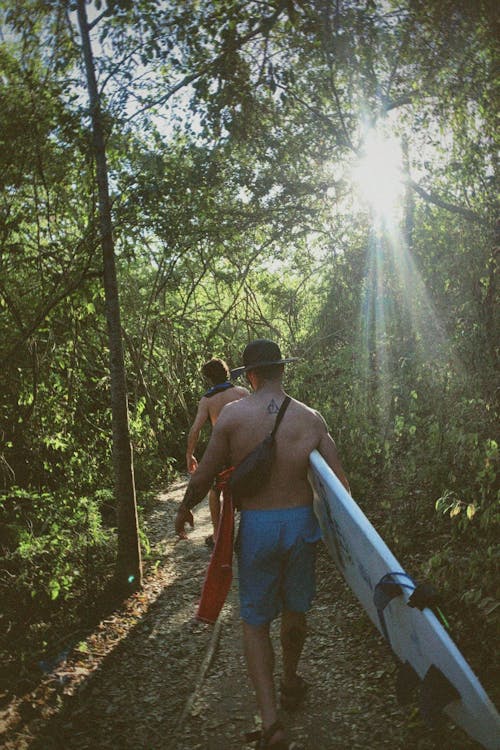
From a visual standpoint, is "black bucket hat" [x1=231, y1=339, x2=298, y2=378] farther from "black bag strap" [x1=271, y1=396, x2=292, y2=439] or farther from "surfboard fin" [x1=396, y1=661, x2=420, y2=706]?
"surfboard fin" [x1=396, y1=661, x2=420, y2=706]

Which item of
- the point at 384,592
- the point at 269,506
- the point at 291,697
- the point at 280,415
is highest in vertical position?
the point at 280,415

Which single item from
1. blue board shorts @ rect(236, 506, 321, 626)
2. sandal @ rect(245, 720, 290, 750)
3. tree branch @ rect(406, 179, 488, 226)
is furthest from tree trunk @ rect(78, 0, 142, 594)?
tree branch @ rect(406, 179, 488, 226)

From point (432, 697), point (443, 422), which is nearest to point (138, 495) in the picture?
point (443, 422)

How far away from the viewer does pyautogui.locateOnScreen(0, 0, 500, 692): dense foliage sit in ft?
16.5

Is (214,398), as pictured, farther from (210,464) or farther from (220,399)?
(210,464)

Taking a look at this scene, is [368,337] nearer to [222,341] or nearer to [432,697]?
[222,341]

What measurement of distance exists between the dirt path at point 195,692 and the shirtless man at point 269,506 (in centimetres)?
85

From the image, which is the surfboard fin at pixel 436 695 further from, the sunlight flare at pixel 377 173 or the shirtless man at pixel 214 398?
the sunlight flare at pixel 377 173

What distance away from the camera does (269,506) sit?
10.8ft

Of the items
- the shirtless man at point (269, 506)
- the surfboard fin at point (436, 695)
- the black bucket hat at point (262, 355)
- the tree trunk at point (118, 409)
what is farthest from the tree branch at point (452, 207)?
the surfboard fin at point (436, 695)

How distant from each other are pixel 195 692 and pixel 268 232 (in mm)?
7030

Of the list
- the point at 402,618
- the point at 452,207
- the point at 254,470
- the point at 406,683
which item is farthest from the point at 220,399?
the point at 452,207

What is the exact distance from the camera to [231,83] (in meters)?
5.18

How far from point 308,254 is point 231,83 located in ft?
26.9
